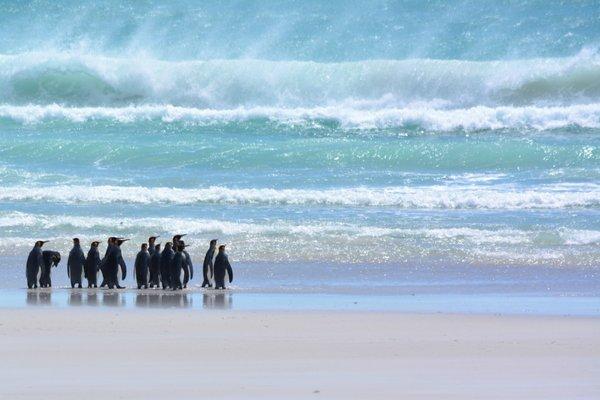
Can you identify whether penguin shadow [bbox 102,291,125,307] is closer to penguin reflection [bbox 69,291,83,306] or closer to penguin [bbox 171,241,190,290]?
penguin reflection [bbox 69,291,83,306]

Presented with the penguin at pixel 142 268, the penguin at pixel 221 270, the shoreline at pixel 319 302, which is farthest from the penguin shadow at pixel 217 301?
the penguin at pixel 142 268

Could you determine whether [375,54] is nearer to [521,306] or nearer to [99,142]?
[99,142]

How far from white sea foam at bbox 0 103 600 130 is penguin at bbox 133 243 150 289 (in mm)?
15498

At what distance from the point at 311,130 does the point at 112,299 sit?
17.5 meters

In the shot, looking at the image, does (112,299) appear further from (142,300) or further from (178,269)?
(178,269)

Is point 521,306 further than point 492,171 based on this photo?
No

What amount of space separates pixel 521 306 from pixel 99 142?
741 inches

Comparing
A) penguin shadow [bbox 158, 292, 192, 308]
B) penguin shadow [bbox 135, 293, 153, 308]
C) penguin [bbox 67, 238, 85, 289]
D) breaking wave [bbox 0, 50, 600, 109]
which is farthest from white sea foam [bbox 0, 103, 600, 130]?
penguin shadow [bbox 135, 293, 153, 308]

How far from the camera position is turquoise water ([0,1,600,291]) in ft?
76.4

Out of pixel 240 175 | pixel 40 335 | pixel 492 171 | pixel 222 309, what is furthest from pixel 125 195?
pixel 40 335

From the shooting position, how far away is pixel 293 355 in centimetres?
1245

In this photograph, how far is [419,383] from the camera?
11.0 metres

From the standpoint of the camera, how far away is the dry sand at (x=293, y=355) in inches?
425

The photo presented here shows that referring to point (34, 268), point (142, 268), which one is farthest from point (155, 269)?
point (34, 268)
